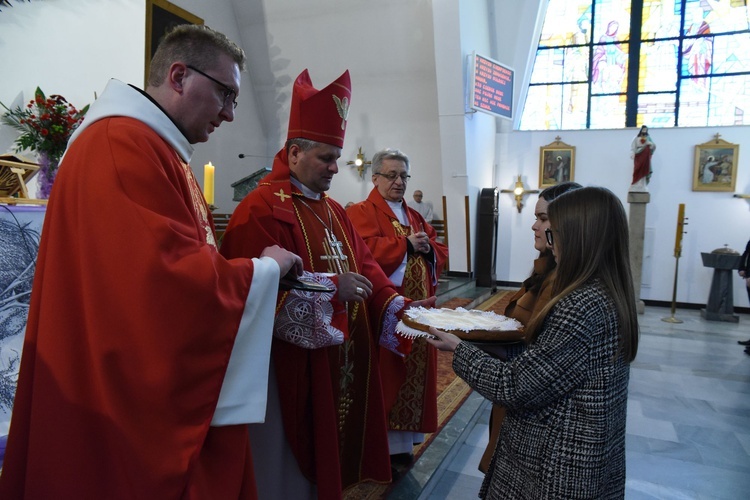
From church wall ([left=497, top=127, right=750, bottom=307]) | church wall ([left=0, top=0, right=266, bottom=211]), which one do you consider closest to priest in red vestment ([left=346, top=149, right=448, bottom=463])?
church wall ([left=0, top=0, right=266, bottom=211])

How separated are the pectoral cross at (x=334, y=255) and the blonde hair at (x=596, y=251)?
878mm

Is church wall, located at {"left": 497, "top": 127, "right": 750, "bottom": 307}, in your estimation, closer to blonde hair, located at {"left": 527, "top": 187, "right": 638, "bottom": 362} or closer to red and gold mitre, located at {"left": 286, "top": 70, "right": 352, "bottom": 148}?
red and gold mitre, located at {"left": 286, "top": 70, "right": 352, "bottom": 148}

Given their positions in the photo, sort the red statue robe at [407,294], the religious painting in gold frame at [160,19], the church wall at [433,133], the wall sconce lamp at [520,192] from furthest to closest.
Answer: the wall sconce lamp at [520,192], the church wall at [433,133], the religious painting in gold frame at [160,19], the red statue robe at [407,294]

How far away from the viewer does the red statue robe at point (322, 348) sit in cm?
183

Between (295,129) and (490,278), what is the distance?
811 cm

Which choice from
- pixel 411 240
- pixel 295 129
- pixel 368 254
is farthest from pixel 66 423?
pixel 411 240

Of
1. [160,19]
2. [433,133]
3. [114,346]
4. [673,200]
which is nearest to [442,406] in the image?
[114,346]

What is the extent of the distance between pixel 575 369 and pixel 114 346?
44.9 inches

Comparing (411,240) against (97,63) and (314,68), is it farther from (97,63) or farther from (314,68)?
(314,68)

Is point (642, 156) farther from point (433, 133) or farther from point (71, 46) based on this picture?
point (71, 46)

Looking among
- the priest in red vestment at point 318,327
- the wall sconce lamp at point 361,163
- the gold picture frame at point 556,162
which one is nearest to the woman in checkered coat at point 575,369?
the priest in red vestment at point 318,327

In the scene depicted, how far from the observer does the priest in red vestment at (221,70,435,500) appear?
179 centimetres

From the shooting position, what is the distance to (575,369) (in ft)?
4.46

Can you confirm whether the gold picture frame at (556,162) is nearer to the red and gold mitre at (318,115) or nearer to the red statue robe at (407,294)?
the red statue robe at (407,294)
